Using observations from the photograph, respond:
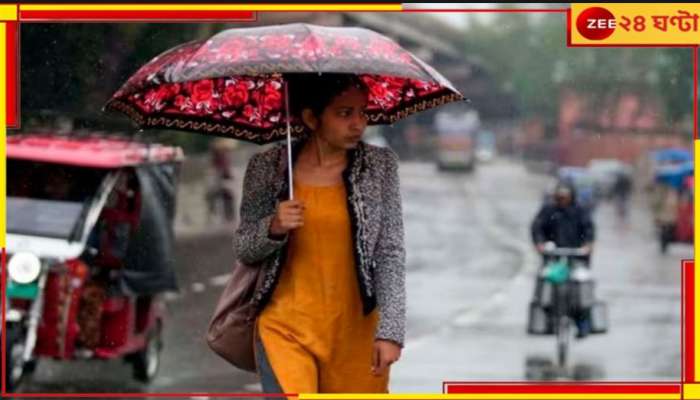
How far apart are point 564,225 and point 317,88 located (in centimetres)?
786

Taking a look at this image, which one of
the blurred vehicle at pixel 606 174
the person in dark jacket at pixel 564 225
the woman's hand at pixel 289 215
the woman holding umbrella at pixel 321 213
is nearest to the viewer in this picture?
the woman's hand at pixel 289 215

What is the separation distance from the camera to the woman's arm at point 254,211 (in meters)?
4.99

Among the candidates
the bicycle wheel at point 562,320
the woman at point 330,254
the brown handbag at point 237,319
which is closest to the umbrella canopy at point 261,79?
the woman at point 330,254

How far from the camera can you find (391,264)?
4.98 metres

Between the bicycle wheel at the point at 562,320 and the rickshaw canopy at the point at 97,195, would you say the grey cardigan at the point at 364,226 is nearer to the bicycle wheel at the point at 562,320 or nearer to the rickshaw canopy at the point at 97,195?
the rickshaw canopy at the point at 97,195

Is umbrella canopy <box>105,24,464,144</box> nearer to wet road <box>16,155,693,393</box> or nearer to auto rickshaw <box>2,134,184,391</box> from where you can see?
auto rickshaw <box>2,134,184,391</box>

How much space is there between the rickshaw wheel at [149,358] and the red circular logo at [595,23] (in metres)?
4.59

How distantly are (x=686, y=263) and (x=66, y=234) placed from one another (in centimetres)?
433

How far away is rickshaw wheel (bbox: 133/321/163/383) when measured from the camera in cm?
1042

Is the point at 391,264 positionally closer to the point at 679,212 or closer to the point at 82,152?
the point at 82,152

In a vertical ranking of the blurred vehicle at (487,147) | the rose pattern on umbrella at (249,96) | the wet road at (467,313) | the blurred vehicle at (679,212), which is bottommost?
the wet road at (467,313)

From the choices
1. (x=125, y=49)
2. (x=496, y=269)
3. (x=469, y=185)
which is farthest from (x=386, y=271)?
(x=469, y=185)

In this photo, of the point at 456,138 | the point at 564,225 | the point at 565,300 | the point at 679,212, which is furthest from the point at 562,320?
the point at 456,138

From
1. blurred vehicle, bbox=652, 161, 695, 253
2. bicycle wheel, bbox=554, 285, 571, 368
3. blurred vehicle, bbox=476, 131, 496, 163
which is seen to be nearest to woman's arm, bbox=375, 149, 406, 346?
bicycle wheel, bbox=554, 285, 571, 368
